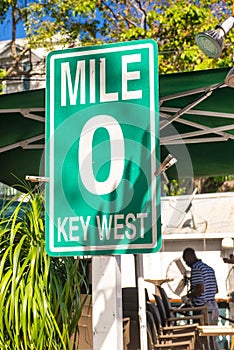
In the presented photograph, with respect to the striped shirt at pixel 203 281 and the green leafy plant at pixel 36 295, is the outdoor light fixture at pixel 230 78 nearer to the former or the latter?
the green leafy plant at pixel 36 295

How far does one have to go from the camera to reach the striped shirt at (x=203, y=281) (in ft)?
22.1

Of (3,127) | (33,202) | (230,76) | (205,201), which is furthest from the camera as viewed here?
(205,201)

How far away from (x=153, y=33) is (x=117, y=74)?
12.0 meters

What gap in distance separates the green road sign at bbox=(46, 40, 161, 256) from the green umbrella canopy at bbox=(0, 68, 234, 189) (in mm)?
466

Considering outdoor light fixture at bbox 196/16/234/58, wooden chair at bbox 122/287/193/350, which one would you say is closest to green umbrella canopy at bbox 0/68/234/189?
outdoor light fixture at bbox 196/16/234/58

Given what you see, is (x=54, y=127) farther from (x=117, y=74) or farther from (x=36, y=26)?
(x=36, y=26)

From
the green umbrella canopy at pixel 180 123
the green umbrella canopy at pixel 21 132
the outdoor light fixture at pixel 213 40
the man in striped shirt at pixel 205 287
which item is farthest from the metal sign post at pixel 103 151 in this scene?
the man in striped shirt at pixel 205 287

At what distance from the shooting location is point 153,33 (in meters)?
13.5

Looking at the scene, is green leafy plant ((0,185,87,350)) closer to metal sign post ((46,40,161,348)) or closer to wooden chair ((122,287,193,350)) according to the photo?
metal sign post ((46,40,161,348))

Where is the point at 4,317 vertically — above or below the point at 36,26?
below

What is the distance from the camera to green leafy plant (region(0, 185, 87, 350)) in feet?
7.59

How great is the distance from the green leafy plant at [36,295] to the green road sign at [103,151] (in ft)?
1.70

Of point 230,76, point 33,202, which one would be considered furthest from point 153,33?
point 33,202

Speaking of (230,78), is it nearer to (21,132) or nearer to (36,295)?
(36,295)
